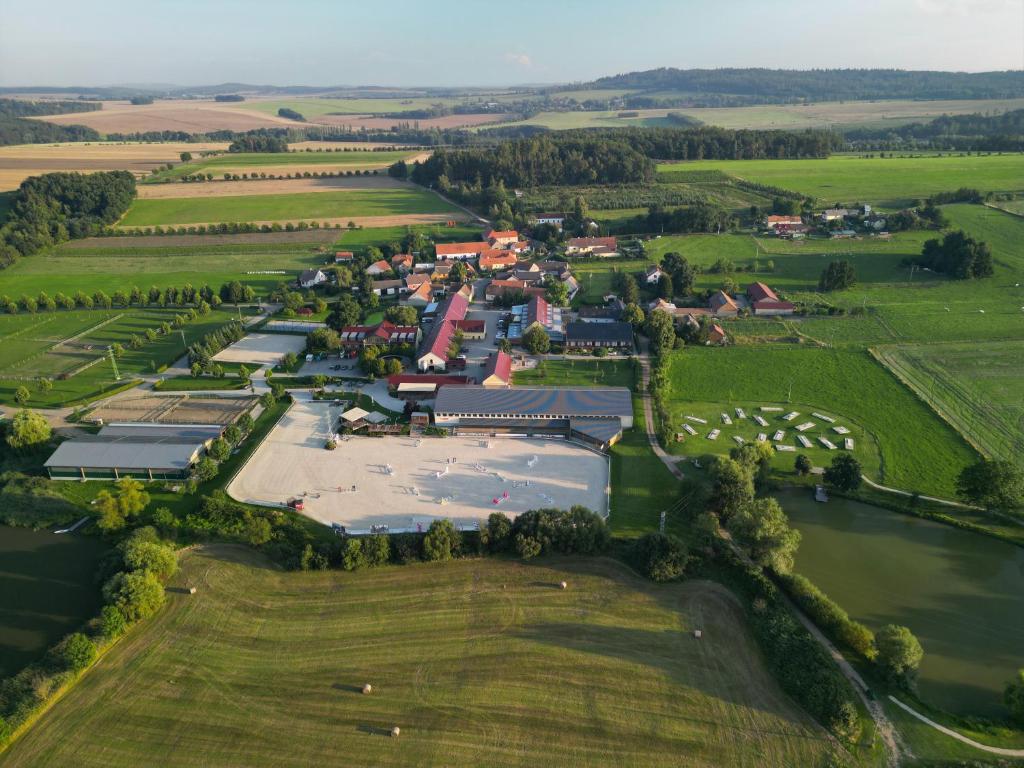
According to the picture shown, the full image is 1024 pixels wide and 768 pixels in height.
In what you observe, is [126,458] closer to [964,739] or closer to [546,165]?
[964,739]

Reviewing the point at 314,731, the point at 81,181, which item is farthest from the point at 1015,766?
the point at 81,181

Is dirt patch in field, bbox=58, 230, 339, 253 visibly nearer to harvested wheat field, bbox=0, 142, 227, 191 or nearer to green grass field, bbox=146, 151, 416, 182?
harvested wheat field, bbox=0, 142, 227, 191

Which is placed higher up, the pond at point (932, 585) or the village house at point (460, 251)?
the village house at point (460, 251)

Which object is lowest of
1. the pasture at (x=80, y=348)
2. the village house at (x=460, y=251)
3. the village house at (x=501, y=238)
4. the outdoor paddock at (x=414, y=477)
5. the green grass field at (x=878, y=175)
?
the outdoor paddock at (x=414, y=477)

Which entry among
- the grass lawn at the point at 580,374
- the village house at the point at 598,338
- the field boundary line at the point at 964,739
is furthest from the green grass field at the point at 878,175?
the field boundary line at the point at 964,739

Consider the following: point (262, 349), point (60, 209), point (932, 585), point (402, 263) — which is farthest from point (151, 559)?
point (60, 209)

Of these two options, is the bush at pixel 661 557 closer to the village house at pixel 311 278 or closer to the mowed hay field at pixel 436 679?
the mowed hay field at pixel 436 679

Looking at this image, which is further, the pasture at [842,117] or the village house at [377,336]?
the pasture at [842,117]
